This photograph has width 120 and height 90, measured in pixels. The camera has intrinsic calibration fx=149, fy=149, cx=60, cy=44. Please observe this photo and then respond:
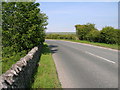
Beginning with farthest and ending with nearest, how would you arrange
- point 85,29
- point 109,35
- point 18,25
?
point 85,29 < point 109,35 < point 18,25

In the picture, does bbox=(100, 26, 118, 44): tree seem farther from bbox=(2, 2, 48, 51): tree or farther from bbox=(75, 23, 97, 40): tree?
bbox=(2, 2, 48, 51): tree

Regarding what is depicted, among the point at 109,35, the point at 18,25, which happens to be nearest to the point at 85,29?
the point at 109,35

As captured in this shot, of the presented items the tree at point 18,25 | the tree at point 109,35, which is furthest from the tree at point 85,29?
the tree at point 18,25

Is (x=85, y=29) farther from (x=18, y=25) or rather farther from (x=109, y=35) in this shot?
(x=18, y=25)

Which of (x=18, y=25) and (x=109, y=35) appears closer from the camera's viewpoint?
(x=18, y=25)

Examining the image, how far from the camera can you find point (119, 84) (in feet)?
23.2

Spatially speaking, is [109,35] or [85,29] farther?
[85,29]

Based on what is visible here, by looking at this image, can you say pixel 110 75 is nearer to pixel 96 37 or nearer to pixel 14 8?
pixel 14 8

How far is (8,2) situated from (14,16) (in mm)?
1378

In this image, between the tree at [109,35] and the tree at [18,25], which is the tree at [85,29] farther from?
the tree at [18,25]

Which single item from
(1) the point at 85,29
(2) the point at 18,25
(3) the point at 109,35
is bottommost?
(3) the point at 109,35

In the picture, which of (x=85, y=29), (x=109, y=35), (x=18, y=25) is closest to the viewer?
(x=18, y=25)

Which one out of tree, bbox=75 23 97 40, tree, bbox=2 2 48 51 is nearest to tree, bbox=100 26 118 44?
tree, bbox=75 23 97 40

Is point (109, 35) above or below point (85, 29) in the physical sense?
below
